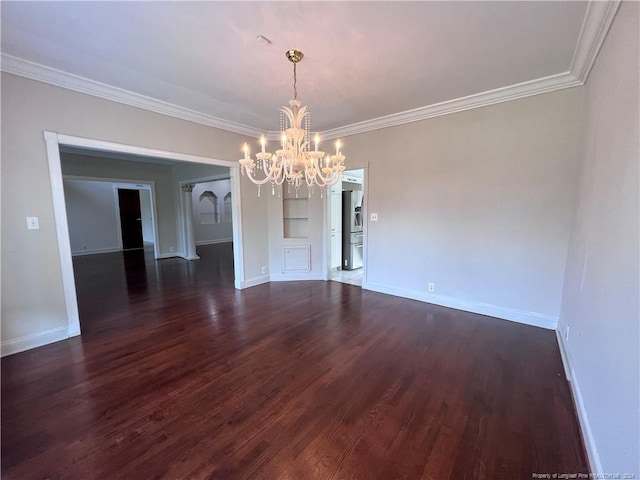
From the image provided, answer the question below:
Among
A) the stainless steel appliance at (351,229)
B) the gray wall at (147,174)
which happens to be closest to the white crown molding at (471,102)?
the stainless steel appliance at (351,229)

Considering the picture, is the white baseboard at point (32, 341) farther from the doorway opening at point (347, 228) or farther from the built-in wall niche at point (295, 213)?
the doorway opening at point (347, 228)

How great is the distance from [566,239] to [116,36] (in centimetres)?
471

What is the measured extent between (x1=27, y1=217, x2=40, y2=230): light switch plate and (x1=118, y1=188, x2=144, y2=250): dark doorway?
7.68 m

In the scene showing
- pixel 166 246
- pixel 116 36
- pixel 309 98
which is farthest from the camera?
pixel 166 246

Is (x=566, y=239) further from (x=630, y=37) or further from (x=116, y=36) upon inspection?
(x=116, y=36)

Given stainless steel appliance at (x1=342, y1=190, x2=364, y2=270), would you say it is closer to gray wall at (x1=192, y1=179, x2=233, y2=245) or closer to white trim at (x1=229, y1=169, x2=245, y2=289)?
white trim at (x1=229, y1=169, x2=245, y2=289)

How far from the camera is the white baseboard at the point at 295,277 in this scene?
208 inches

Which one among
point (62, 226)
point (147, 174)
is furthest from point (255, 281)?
point (147, 174)

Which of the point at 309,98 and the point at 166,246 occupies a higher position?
the point at 309,98

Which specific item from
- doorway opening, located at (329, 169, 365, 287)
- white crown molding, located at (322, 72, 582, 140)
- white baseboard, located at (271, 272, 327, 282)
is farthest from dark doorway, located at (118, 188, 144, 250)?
white crown molding, located at (322, 72, 582, 140)

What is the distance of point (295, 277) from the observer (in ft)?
17.5

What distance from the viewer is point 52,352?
266 centimetres

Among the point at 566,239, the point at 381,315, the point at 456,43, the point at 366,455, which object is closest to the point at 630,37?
the point at 456,43

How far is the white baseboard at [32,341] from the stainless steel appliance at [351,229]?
470cm
